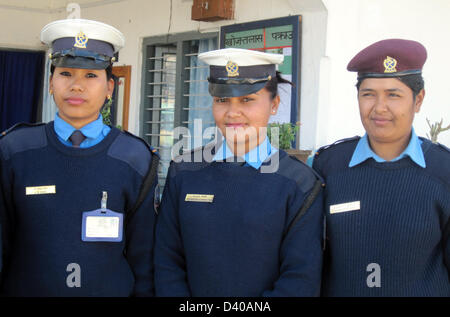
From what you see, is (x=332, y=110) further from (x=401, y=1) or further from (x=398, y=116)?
(x=398, y=116)

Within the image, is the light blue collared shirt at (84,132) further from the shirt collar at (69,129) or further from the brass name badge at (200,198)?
the brass name badge at (200,198)

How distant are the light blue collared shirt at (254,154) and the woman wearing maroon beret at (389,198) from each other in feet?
0.81

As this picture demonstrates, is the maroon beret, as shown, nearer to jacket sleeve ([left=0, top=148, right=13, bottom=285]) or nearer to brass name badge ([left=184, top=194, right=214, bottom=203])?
brass name badge ([left=184, top=194, right=214, bottom=203])

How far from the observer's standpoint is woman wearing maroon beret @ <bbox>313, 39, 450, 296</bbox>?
6.03 feet

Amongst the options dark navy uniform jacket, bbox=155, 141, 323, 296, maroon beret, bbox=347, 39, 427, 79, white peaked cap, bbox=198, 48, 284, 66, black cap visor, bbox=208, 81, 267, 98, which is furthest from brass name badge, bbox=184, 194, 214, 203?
maroon beret, bbox=347, 39, 427, 79

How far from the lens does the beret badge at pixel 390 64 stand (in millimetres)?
1948

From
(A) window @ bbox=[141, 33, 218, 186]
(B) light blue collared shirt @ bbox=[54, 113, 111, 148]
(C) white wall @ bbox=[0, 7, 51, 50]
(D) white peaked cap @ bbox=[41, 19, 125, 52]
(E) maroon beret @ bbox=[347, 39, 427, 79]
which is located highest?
(C) white wall @ bbox=[0, 7, 51, 50]

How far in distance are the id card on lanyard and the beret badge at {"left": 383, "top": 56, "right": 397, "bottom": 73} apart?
1067 mm

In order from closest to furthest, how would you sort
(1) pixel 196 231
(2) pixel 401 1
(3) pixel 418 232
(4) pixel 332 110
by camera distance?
(3) pixel 418 232
(1) pixel 196 231
(4) pixel 332 110
(2) pixel 401 1

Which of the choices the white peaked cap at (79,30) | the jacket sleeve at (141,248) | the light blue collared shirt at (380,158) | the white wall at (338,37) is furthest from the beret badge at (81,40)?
the white wall at (338,37)

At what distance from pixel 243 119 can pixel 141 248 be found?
600mm

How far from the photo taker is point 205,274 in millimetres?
1925

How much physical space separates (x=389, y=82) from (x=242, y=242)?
2.51 feet

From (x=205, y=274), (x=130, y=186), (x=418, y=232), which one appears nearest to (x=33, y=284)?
(x=130, y=186)
